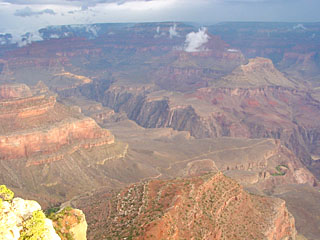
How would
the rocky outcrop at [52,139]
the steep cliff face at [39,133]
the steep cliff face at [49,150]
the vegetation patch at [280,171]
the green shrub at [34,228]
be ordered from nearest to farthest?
the green shrub at [34,228] < the steep cliff face at [49,150] < the rocky outcrop at [52,139] < the steep cliff face at [39,133] < the vegetation patch at [280,171]

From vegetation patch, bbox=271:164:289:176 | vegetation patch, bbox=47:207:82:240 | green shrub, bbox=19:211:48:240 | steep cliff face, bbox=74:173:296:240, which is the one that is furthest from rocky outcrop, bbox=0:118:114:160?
green shrub, bbox=19:211:48:240

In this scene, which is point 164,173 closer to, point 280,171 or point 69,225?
point 280,171

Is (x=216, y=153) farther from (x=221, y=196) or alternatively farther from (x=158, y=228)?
(x=158, y=228)

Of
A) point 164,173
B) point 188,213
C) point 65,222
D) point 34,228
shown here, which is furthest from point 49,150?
point 34,228

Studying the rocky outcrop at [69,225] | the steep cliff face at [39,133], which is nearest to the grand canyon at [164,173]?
the steep cliff face at [39,133]

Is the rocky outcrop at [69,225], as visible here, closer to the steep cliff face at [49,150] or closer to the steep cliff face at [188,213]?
the steep cliff face at [188,213]

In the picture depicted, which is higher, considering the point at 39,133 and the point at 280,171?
the point at 39,133
